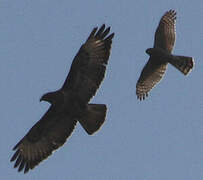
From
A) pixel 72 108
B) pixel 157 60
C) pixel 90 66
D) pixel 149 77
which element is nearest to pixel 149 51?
pixel 157 60

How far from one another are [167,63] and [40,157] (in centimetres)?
544

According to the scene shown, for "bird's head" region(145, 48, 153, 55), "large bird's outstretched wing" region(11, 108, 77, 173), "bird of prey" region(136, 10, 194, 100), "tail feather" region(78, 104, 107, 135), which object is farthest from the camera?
"bird's head" region(145, 48, 153, 55)

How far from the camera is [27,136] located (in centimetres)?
1988

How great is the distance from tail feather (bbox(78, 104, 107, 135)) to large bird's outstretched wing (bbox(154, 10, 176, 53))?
5213 mm

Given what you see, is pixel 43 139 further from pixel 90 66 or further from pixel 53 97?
pixel 90 66

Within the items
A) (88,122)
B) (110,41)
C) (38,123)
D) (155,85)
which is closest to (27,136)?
(38,123)

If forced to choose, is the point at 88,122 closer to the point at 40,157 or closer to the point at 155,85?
the point at 40,157

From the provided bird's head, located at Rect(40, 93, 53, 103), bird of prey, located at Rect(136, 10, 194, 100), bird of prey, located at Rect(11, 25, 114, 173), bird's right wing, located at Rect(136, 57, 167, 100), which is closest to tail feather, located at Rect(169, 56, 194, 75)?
bird of prey, located at Rect(136, 10, 194, 100)

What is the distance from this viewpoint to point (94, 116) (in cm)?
1908

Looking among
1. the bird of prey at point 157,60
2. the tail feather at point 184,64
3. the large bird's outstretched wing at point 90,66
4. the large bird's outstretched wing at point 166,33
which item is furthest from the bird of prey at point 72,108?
the large bird's outstretched wing at point 166,33

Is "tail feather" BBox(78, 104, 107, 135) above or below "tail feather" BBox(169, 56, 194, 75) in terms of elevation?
below

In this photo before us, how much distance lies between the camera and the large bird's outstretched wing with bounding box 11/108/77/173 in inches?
772

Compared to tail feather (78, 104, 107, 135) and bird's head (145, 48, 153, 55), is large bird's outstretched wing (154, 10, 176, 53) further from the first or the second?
tail feather (78, 104, 107, 135)

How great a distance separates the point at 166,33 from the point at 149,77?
54.0 inches
